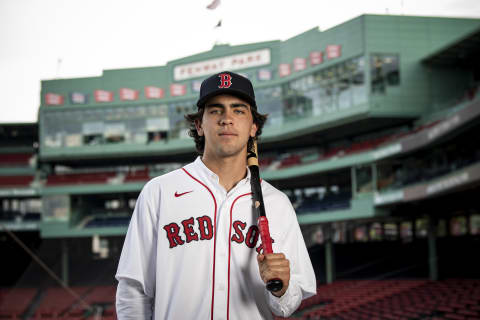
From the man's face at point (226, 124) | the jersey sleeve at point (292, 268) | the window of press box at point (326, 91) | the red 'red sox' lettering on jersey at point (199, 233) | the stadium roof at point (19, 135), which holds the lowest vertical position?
the jersey sleeve at point (292, 268)

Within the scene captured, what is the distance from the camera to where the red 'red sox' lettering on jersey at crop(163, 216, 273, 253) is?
11.0 feet

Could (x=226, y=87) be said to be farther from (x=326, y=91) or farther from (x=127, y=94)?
(x=127, y=94)

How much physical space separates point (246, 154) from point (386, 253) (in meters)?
32.7

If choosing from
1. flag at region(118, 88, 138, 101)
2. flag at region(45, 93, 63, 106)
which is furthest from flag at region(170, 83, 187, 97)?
flag at region(45, 93, 63, 106)

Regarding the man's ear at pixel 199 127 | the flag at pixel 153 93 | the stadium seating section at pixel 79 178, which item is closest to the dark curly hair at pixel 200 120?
the man's ear at pixel 199 127

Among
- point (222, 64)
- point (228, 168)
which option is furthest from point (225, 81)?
point (222, 64)

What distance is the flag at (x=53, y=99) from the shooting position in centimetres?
4594

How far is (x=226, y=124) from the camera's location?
11.2 feet

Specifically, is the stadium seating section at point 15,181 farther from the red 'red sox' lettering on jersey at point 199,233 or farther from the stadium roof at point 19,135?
the red 'red sox' lettering on jersey at point 199,233

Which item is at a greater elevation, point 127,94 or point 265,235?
point 127,94

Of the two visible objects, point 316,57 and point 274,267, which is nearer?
point 274,267

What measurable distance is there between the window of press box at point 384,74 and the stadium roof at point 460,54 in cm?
181

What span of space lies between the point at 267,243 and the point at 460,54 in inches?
1268

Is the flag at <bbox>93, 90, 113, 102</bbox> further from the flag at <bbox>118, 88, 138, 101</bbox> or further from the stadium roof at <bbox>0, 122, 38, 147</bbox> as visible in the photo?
the stadium roof at <bbox>0, 122, 38, 147</bbox>
